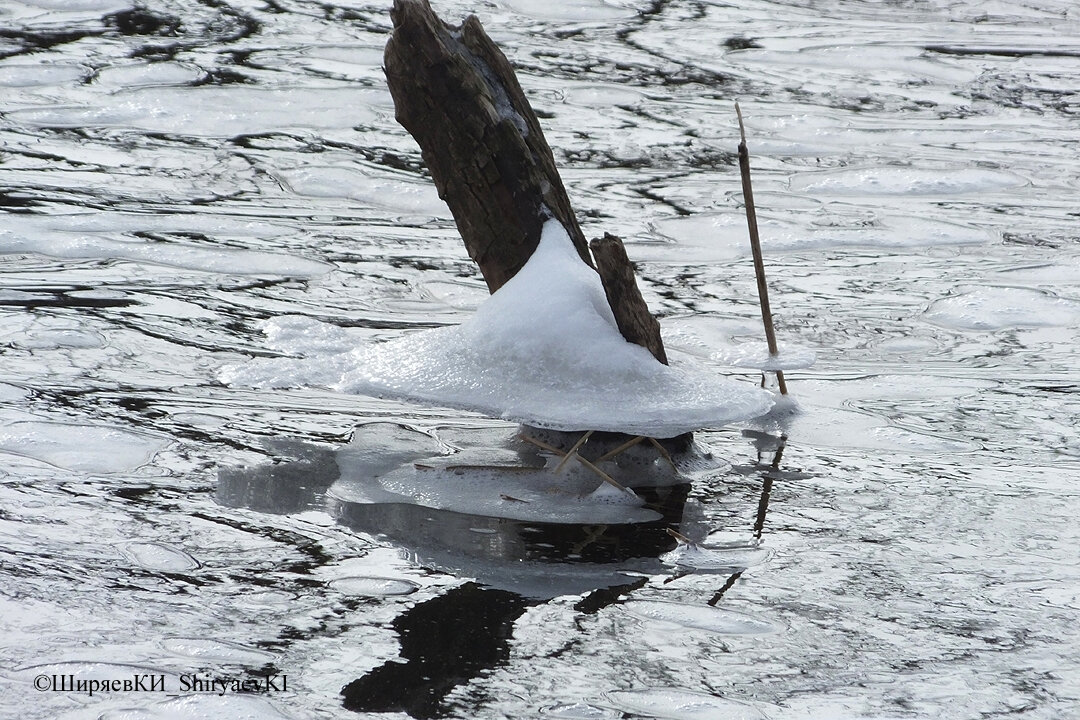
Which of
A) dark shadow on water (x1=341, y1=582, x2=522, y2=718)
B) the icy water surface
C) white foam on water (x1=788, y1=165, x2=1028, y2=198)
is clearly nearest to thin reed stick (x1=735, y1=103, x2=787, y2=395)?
the icy water surface

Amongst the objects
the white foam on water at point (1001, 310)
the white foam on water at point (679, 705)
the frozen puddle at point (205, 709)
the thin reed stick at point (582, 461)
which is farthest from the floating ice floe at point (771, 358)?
the frozen puddle at point (205, 709)

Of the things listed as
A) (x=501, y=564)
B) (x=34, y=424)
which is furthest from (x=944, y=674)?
(x=34, y=424)

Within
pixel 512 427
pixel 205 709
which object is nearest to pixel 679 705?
pixel 205 709

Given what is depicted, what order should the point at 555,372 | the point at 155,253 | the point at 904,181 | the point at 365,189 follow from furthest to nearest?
the point at 904,181 → the point at 365,189 → the point at 155,253 → the point at 555,372

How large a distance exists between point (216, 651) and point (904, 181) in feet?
17.0

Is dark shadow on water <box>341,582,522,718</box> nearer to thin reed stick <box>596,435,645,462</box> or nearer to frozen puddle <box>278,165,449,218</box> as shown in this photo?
thin reed stick <box>596,435,645,462</box>

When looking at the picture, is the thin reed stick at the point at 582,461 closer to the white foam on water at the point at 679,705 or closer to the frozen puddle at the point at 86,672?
the white foam on water at the point at 679,705

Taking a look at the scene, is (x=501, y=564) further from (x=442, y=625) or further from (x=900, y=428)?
(x=900, y=428)

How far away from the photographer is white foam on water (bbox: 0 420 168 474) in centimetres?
343

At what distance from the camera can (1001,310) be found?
505cm

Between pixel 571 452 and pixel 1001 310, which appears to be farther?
pixel 1001 310

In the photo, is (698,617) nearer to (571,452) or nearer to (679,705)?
(679,705)

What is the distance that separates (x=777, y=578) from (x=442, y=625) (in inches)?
31.0

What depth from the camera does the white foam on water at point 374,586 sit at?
285 centimetres
